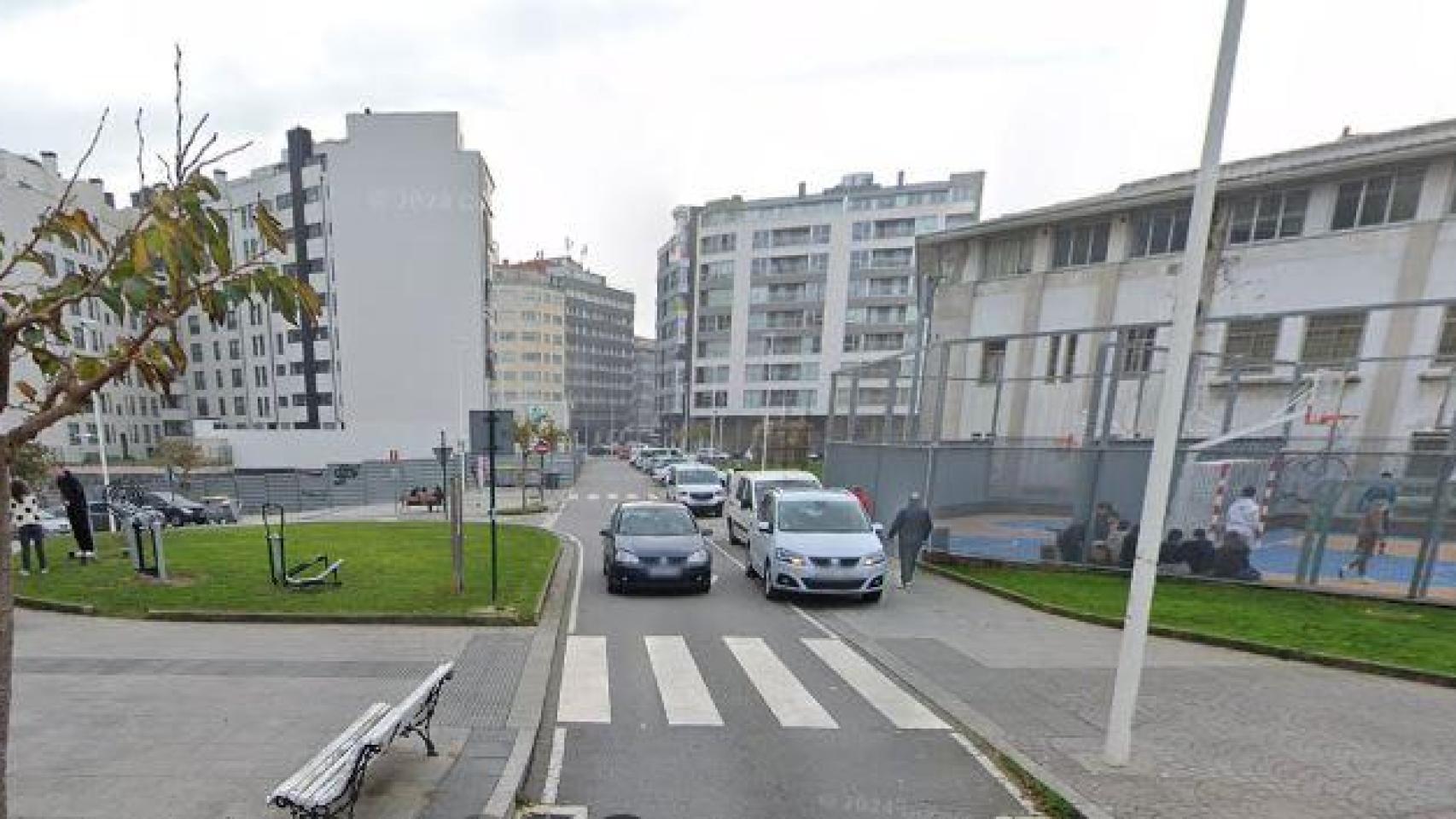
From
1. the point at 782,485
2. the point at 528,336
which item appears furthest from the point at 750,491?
the point at 528,336

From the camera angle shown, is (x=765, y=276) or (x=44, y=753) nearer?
(x=44, y=753)

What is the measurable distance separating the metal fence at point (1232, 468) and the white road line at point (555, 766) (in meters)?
8.68

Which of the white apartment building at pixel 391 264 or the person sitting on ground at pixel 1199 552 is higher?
the white apartment building at pixel 391 264

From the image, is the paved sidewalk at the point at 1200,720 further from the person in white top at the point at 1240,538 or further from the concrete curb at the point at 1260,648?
the person in white top at the point at 1240,538

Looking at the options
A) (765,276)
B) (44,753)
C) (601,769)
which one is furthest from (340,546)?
(765,276)

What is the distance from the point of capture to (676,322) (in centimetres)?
7644

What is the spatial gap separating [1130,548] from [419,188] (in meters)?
46.3

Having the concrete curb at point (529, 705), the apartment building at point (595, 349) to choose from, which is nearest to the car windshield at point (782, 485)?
the concrete curb at point (529, 705)

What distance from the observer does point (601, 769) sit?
496 centimetres

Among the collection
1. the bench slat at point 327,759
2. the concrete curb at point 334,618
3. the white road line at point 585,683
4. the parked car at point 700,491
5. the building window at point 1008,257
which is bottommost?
the parked car at point 700,491

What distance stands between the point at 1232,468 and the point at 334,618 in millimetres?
14542

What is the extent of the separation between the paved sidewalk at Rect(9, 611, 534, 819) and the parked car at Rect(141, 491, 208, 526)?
19.7m

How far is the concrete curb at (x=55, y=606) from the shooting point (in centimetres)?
865

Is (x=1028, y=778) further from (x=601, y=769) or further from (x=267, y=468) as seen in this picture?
(x=267, y=468)
